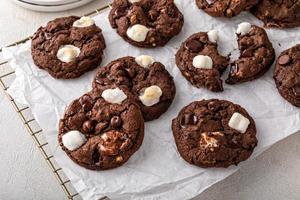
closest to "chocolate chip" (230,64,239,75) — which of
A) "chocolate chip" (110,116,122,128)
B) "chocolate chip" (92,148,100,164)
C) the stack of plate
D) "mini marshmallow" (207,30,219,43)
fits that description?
"mini marshmallow" (207,30,219,43)

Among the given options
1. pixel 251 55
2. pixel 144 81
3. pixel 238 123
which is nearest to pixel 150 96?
pixel 144 81

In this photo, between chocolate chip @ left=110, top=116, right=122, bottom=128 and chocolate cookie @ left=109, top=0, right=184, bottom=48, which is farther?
chocolate cookie @ left=109, top=0, right=184, bottom=48

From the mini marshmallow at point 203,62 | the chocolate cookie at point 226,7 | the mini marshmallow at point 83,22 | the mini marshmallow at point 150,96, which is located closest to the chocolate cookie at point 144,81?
the mini marshmallow at point 150,96

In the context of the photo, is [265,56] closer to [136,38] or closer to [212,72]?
[212,72]

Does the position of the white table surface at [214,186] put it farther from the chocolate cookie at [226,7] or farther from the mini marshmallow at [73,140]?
the chocolate cookie at [226,7]

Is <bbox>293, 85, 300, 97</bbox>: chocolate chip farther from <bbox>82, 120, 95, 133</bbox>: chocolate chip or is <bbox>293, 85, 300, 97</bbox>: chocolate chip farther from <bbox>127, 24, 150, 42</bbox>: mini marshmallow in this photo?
<bbox>82, 120, 95, 133</bbox>: chocolate chip
